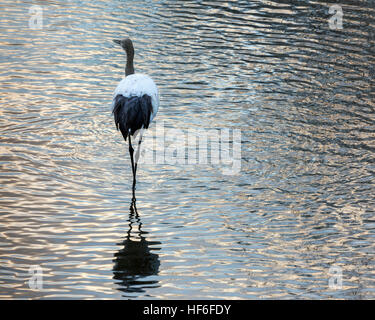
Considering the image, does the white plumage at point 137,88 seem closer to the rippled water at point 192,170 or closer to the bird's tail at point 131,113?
the bird's tail at point 131,113

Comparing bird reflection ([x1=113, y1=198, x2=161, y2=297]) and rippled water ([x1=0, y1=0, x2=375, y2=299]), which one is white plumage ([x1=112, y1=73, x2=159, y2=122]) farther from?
bird reflection ([x1=113, y1=198, x2=161, y2=297])

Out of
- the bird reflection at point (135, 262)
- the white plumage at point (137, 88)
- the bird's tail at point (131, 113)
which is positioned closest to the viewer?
the bird reflection at point (135, 262)

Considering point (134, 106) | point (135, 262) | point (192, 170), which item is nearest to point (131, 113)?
point (134, 106)

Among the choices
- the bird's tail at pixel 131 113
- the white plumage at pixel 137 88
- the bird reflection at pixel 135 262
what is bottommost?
the bird reflection at pixel 135 262

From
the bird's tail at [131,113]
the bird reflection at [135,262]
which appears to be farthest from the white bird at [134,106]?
the bird reflection at [135,262]

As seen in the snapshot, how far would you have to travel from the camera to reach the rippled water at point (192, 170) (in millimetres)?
8508

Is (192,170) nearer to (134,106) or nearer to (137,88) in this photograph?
(134,106)

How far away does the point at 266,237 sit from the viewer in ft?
30.5

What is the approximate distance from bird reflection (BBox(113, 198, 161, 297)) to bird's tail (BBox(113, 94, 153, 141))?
1.52 meters

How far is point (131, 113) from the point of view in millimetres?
10430

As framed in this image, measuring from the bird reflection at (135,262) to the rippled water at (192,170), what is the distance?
25 mm
